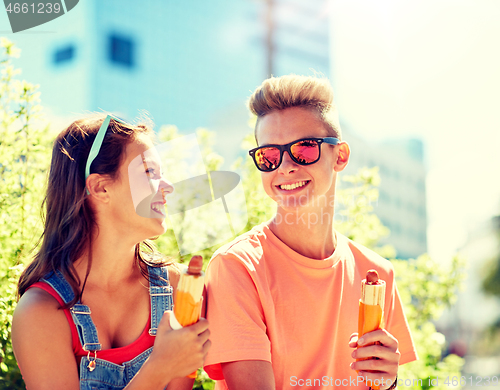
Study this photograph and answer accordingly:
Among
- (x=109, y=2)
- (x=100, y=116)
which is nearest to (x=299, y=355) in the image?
(x=100, y=116)

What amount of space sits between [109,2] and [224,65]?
9614 mm

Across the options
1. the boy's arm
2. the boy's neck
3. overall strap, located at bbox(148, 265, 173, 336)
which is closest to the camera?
the boy's arm

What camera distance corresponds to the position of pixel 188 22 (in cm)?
2806

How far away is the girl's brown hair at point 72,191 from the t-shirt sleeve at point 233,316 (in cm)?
70

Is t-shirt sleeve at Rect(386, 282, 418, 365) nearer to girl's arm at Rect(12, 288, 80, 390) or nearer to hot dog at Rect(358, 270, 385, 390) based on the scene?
hot dog at Rect(358, 270, 385, 390)

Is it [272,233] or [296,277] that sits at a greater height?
[272,233]

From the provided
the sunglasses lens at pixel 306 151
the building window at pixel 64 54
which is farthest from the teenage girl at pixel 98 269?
the building window at pixel 64 54

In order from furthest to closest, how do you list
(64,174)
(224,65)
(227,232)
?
(224,65) < (227,232) < (64,174)

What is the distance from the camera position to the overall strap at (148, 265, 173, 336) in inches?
90.6

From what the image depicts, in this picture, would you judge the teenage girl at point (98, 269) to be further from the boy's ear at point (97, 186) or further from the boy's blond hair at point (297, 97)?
the boy's blond hair at point (297, 97)

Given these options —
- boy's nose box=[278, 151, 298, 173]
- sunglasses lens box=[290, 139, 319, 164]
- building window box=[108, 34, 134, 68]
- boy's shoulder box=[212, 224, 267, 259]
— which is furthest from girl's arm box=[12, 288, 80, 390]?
building window box=[108, 34, 134, 68]

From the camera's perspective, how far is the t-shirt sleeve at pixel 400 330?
253 centimetres

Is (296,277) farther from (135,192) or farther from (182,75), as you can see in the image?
(182,75)

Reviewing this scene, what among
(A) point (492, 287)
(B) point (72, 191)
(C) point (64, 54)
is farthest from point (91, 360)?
(A) point (492, 287)
